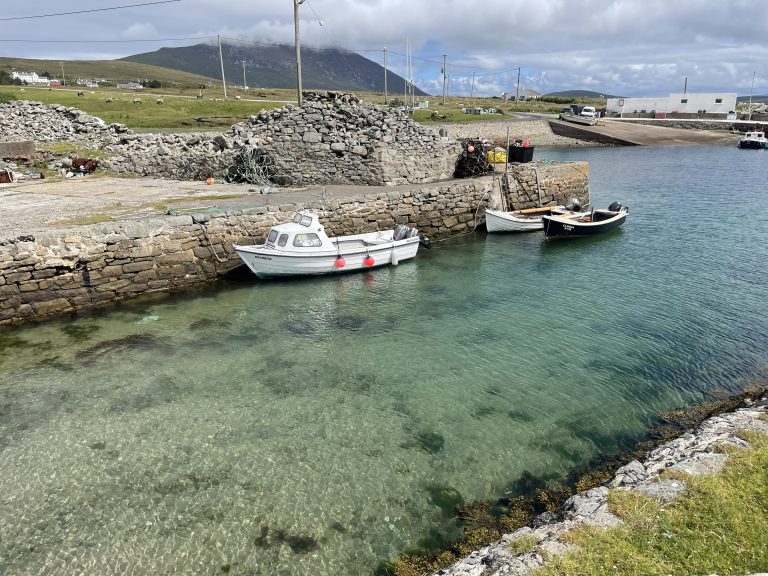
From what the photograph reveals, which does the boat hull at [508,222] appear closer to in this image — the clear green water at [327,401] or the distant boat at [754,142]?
the clear green water at [327,401]

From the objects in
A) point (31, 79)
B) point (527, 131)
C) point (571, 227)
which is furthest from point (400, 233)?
point (31, 79)

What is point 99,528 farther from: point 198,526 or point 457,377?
point 457,377

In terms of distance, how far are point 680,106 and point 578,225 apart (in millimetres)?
109885

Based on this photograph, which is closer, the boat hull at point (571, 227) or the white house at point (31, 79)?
the boat hull at point (571, 227)

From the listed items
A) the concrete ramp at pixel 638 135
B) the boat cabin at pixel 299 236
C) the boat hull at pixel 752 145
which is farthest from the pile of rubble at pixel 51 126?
the boat hull at pixel 752 145

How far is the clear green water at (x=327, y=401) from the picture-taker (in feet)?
24.3

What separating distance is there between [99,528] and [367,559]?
4187 millimetres

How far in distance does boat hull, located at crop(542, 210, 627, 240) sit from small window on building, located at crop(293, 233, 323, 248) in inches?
501

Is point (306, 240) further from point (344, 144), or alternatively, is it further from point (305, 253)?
point (344, 144)

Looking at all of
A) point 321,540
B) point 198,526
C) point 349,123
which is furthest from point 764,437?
point 349,123

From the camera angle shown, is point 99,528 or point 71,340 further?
point 71,340

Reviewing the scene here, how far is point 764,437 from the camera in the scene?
748 cm

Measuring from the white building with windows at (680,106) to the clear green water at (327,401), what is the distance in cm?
10801

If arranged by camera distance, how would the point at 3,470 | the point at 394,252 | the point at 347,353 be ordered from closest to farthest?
the point at 3,470
the point at 347,353
the point at 394,252
